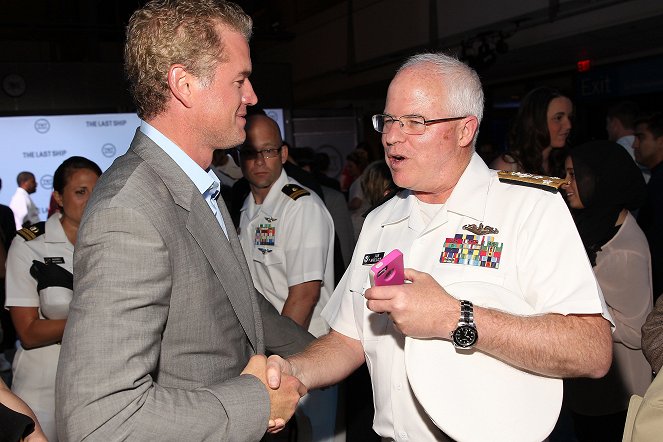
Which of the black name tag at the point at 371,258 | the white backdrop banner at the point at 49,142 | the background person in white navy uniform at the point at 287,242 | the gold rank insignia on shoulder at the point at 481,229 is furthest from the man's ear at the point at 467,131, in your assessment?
the white backdrop banner at the point at 49,142

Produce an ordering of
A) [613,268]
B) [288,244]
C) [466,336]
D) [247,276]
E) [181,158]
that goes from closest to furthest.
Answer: [466,336]
[181,158]
[247,276]
[613,268]
[288,244]

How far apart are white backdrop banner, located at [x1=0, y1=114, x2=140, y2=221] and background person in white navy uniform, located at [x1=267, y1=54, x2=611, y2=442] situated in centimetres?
631

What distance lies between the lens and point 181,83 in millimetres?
1703

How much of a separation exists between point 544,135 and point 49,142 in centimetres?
604

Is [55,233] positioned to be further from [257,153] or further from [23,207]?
[23,207]

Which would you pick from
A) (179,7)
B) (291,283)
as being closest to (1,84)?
(291,283)

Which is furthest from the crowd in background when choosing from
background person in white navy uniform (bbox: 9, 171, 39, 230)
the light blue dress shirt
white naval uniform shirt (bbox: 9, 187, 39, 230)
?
white naval uniform shirt (bbox: 9, 187, 39, 230)

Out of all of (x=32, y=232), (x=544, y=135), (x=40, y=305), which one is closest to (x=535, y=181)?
(x=544, y=135)

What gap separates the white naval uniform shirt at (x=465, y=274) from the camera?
1.67m

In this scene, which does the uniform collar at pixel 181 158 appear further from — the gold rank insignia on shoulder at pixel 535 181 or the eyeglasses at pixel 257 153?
the eyeglasses at pixel 257 153

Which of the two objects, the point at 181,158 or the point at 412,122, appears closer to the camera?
the point at 181,158

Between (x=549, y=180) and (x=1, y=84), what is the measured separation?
7.09 meters

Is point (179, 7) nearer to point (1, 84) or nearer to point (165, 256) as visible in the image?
point (165, 256)

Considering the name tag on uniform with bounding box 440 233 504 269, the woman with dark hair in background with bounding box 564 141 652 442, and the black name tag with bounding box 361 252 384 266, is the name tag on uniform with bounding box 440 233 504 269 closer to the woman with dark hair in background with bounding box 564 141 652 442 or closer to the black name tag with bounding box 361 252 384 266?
the black name tag with bounding box 361 252 384 266
